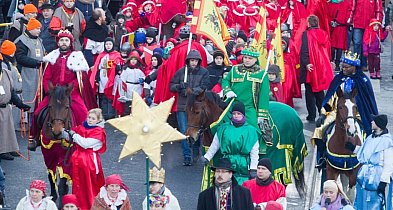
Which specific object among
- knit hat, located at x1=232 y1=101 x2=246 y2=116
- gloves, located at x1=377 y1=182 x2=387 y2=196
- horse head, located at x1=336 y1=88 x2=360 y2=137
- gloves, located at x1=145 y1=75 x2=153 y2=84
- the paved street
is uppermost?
knit hat, located at x1=232 y1=101 x2=246 y2=116

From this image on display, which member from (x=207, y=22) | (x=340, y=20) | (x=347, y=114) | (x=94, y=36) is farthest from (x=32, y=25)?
(x=340, y=20)

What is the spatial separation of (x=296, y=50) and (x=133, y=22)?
14.5 ft

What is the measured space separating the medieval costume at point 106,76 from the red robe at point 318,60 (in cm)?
325

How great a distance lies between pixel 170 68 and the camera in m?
24.8

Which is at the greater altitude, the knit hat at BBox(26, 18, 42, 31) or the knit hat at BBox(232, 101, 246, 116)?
the knit hat at BBox(26, 18, 42, 31)

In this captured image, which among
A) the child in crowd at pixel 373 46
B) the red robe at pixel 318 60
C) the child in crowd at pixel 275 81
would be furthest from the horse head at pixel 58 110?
the child in crowd at pixel 373 46

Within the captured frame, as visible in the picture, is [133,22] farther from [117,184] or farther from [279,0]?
[117,184]

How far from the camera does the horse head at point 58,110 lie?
20.6 metres

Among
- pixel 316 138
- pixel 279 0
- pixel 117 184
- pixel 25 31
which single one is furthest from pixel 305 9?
pixel 117 184

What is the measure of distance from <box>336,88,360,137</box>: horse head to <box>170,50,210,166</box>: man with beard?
297 centimetres

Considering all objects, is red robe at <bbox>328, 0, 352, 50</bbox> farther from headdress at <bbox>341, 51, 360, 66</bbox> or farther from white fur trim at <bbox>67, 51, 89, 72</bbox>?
white fur trim at <bbox>67, 51, 89, 72</bbox>

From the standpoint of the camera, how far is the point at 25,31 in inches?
1005

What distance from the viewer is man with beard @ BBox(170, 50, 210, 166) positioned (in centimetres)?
2338

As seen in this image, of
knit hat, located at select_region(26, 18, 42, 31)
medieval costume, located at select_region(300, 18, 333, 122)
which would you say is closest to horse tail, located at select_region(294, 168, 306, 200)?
medieval costume, located at select_region(300, 18, 333, 122)
